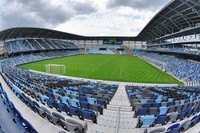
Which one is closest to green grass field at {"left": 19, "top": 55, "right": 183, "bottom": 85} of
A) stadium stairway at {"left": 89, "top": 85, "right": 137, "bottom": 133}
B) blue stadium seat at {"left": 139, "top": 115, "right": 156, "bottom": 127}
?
stadium stairway at {"left": 89, "top": 85, "right": 137, "bottom": 133}

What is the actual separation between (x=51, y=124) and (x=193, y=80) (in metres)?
24.0

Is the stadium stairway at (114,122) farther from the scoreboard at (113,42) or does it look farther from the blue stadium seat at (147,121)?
the scoreboard at (113,42)

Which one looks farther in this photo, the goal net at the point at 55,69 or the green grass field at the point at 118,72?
the goal net at the point at 55,69

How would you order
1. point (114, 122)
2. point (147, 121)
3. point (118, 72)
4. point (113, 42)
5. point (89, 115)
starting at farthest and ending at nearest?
point (113, 42), point (118, 72), point (114, 122), point (89, 115), point (147, 121)

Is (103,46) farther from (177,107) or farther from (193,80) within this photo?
(177,107)

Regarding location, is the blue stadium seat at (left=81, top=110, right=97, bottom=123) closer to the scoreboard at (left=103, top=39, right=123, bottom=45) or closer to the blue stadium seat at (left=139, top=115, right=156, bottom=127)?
the blue stadium seat at (left=139, top=115, right=156, bottom=127)

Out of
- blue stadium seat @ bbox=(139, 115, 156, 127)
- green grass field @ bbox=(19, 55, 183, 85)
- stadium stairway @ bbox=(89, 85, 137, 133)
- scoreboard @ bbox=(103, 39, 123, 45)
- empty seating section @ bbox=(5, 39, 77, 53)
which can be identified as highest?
scoreboard @ bbox=(103, 39, 123, 45)

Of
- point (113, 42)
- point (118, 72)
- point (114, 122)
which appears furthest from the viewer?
point (113, 42)

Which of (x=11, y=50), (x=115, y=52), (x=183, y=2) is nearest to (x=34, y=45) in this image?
(x=11, y=50)

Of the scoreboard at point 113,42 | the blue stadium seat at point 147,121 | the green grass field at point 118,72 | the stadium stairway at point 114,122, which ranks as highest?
the scoreboard at point 113,42

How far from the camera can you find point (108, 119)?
7.07 metres

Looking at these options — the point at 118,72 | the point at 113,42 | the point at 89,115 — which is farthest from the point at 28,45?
the point at 89,115

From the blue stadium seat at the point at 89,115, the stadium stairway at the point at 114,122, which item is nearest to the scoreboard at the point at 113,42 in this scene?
the stadium stairway at the point at 114,122

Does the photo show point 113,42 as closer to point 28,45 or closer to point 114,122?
point 28,45
